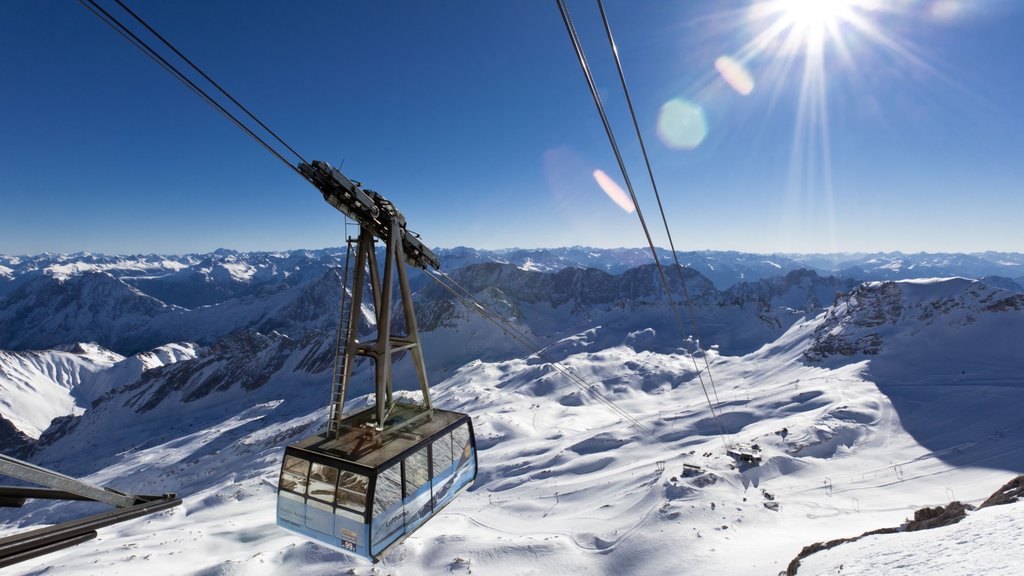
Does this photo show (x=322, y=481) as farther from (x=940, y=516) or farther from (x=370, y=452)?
(x=940, y=516)

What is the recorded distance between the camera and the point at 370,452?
41.4 ft

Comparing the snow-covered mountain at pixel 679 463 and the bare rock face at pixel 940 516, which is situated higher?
the bare rock face at pixel 940 516

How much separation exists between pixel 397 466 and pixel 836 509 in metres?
62.0

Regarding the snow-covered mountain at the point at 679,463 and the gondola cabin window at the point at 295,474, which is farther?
the snow-covered mountain at the point at 679,463

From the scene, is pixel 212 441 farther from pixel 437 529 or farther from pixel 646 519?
pixel 646 519

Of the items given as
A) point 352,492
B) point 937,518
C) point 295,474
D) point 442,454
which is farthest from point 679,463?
point 295,474

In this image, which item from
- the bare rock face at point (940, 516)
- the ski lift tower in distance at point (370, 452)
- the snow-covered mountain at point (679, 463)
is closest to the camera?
the ski lift tower in distance at point (370, 452)

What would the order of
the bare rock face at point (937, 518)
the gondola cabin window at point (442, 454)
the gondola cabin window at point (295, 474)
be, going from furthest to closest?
1. the bare rock face at point (937, 518)
2. the gondola cabin window at point (442, 454)
3. the gondola cabin window at point (295, 474)

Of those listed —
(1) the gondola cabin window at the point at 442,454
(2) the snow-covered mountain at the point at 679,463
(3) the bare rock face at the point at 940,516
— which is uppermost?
(1) the gondola cabin window at the point at 442,454

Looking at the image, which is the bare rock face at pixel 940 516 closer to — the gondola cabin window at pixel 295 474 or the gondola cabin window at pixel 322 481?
the gondola cabin window at pixel 322 481

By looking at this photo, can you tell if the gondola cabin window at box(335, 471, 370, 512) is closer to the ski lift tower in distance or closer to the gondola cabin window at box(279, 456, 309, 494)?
the ski lift tower in distance

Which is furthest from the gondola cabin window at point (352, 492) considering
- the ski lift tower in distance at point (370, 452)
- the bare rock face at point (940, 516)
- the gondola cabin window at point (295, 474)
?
the bare rock face at point (940, 516)

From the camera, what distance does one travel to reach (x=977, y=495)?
189 feet

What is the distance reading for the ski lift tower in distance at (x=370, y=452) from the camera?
12008 millimetres
